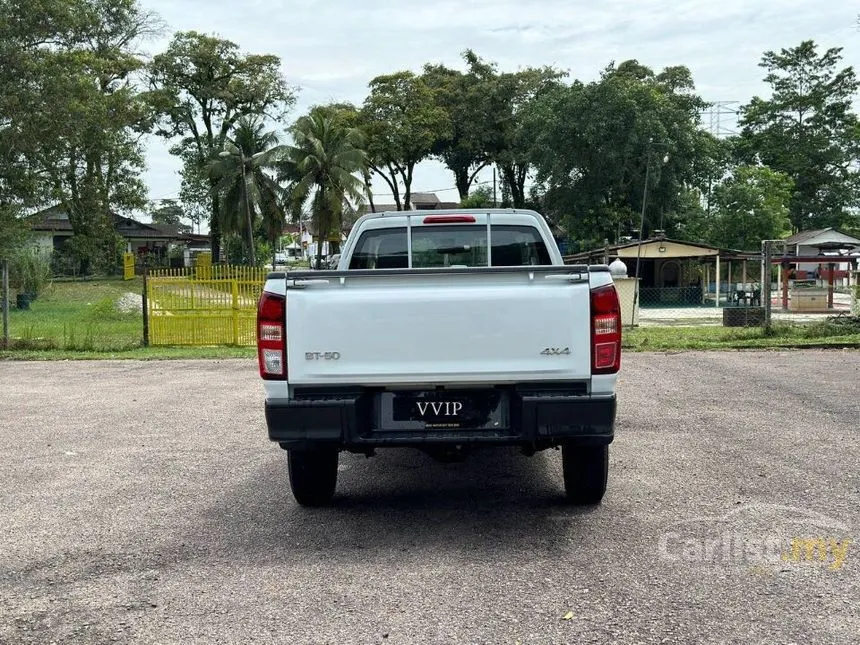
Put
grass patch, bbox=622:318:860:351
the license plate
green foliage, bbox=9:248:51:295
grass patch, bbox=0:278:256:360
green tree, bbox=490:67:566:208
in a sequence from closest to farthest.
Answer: the license plate < grass patch, bbox=622:318:860:351 < grass patch, bbox=0:278:256:360 < green foliage, bbox=9:248:51:295 < green tree, bbox=490:67:566:208

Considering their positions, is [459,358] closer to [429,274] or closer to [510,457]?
[429,274]

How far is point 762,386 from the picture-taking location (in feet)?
33.4

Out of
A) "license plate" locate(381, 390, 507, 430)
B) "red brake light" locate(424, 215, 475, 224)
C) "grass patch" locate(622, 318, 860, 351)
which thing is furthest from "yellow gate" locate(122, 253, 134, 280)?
"license plate" locate(381, 390, 507, 430)

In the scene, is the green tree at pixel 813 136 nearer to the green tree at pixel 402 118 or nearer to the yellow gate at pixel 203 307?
the green tree at pixel 402 118

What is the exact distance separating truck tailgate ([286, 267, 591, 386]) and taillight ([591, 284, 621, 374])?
0.14ft

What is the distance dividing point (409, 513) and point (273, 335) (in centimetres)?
150

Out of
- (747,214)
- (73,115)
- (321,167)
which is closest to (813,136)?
(747,214)

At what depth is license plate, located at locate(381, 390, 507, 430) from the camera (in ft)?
15.5

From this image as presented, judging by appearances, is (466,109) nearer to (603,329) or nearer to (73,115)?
(73,115)

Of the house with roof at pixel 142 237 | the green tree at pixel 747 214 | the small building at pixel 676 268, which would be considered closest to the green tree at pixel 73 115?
the house with roof at pixel 142 237

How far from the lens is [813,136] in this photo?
61.0m

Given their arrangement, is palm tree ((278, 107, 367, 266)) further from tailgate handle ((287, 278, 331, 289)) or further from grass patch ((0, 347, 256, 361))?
tailgate handle ((287, 278, 331, 289))

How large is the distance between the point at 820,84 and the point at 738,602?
65.1m

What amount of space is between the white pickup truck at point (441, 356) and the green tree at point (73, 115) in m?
25.3
